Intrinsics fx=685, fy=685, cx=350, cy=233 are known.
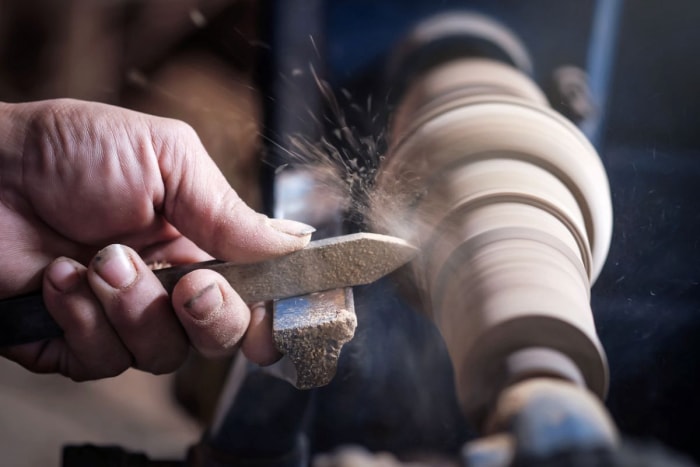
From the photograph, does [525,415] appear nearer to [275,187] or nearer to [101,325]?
[101,325]

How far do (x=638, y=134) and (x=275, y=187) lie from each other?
824mm

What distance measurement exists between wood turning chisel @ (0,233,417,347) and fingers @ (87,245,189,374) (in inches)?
1.4

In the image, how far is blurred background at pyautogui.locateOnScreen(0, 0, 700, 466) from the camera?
3.92 ft

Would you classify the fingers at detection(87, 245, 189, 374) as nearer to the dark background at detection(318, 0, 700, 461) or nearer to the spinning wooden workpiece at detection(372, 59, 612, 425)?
the spinning wooden workpiece at detection(372, 59, 612, 425)

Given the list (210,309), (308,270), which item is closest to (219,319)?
(210,309)

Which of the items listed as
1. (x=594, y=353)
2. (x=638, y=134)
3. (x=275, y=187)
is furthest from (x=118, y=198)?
(x=638, y=134)

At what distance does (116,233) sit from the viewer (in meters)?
1.15

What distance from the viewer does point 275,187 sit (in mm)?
1679

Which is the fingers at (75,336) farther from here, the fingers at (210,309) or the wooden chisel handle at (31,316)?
the fingers at (210,309)

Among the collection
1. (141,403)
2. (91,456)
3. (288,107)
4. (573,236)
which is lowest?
(141,403)

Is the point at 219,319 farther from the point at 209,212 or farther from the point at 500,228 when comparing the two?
the point at 500,228

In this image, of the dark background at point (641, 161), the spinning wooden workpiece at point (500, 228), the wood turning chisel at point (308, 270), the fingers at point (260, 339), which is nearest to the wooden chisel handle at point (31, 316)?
the wood turning chisel at point (308, 270)

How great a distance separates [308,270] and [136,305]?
0.25 metres

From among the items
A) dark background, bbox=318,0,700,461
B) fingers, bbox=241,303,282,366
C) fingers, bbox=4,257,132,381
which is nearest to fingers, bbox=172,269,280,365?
fingers, bbox=241,303,282,366
